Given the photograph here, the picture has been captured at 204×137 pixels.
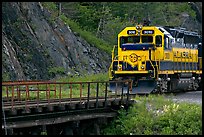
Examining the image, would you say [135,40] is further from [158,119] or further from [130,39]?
Answer: [158,119]

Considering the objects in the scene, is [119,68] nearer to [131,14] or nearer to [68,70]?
[68,70]

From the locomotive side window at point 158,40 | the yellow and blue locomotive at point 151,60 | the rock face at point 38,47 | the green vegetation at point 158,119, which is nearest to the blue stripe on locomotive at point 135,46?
the yellow and blue locomotive at point 151,60

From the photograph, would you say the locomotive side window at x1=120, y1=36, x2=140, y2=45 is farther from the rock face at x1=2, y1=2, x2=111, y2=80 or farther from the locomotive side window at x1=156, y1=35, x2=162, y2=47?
the rock face at x1=2, y1=2, x2=111, y2=80

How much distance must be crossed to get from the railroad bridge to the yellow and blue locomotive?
17.3ft

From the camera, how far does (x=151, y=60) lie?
26516 millimetres

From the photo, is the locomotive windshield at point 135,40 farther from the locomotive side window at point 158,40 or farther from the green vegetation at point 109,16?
the green vegetation at point 109,16

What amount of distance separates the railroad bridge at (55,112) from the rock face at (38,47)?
29.0 ft

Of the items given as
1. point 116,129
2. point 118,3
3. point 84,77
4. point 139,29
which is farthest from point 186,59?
point 118,3

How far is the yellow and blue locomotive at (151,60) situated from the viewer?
85.8 feet

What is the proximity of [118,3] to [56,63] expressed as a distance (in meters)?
23.1

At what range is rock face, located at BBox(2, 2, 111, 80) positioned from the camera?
30.1m

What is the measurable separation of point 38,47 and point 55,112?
16.0m

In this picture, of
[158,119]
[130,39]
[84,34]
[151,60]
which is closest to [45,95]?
[158,119]

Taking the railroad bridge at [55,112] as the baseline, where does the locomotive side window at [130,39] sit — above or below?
above
